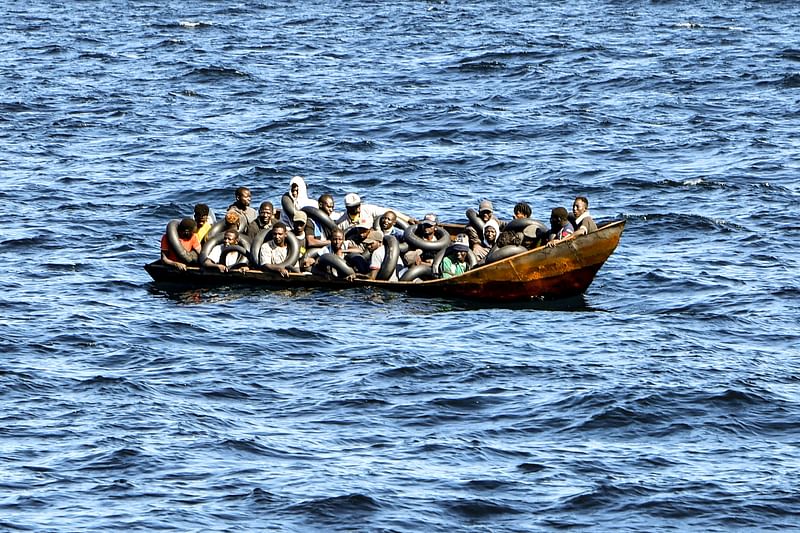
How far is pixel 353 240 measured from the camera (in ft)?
108

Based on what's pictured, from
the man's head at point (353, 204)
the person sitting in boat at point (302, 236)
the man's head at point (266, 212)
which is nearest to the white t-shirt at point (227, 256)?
the man's head at point (266, 212)

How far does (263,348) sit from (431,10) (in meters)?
49.8

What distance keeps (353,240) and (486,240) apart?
2885mm

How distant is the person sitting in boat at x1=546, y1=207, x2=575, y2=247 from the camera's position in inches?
1233

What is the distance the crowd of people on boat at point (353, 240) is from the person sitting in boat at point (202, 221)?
0.07 feet

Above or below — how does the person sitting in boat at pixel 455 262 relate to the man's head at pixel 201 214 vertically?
below

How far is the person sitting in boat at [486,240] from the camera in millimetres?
32469

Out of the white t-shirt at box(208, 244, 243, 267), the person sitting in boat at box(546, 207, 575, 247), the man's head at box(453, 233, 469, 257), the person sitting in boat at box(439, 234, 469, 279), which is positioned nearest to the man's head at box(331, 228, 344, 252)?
the white t-shirt at box(208, 244, 243, 267)

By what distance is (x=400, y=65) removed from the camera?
2422 inches

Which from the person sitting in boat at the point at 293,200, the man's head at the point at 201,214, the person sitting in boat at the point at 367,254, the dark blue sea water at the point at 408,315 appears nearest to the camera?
the dark blue sea water at the point at 408,315

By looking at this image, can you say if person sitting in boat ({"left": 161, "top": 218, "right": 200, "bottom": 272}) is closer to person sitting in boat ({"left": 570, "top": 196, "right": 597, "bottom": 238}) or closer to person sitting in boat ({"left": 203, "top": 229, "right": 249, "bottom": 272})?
person sitting in boat ({"left": 203, "top": 229, "right": 249, "bottom": 272})

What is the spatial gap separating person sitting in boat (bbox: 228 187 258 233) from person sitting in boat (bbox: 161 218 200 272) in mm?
950

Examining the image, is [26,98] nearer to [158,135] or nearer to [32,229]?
[158,135]

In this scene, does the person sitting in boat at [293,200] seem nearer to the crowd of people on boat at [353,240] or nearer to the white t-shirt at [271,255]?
the crowd of people on boat at [353,240]
